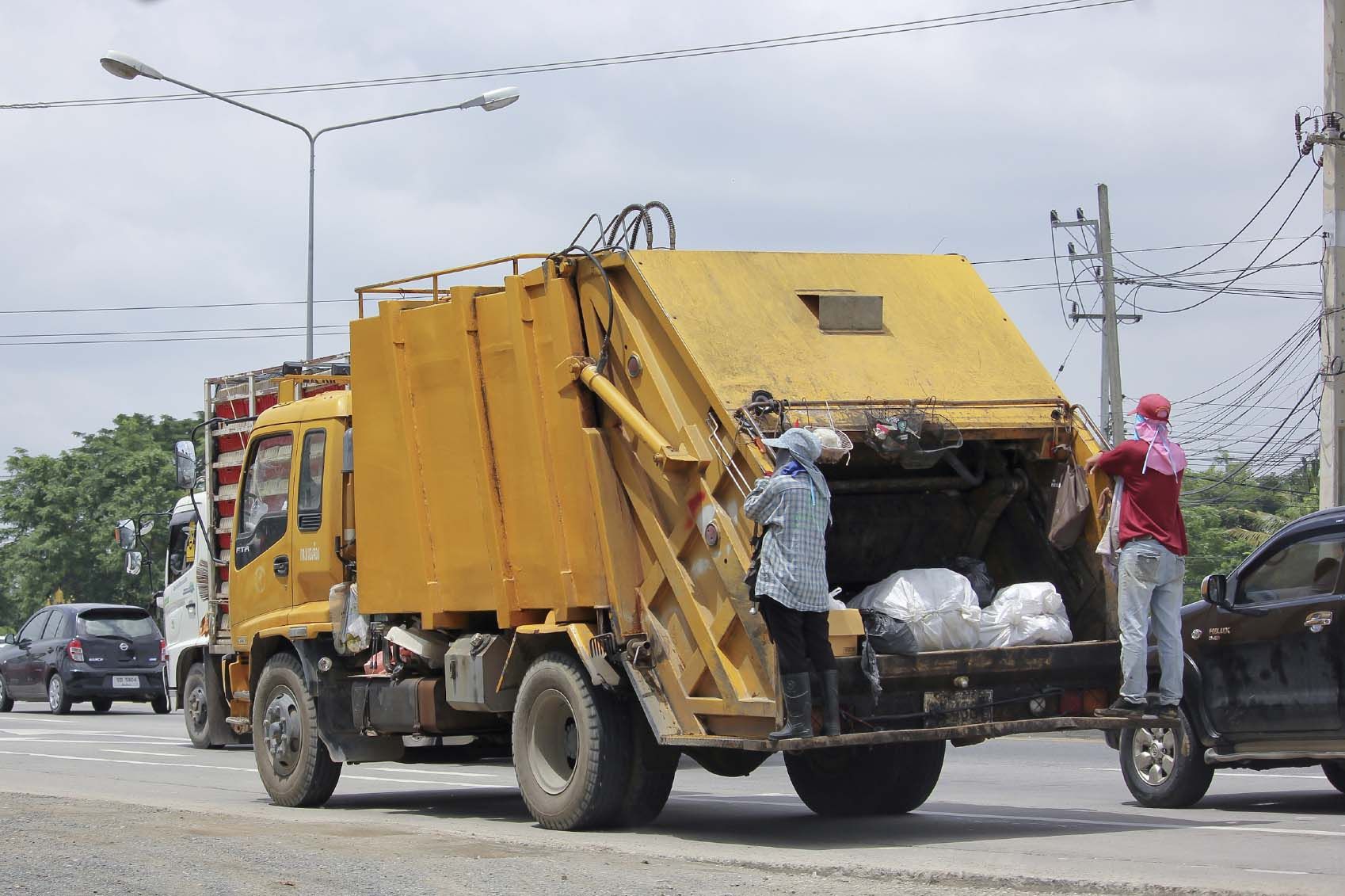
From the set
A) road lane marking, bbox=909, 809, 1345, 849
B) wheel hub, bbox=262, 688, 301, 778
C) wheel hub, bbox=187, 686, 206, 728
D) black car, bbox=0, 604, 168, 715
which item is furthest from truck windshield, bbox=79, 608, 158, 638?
road lane marking, bbox=909, 809, 1345, 849

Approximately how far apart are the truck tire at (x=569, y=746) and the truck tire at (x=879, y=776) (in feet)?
4.96

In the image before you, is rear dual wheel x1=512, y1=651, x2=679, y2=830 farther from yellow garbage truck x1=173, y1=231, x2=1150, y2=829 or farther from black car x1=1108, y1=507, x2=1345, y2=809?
black car x1=1108, y1=507, x2=1345, y2=809

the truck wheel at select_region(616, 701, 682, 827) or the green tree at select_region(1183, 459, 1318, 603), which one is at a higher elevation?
the green tree at select_region(1183, 459, 1318, 603)

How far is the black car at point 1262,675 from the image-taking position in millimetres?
10281

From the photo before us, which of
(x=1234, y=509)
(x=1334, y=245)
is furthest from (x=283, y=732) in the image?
(x=1234, y=509)

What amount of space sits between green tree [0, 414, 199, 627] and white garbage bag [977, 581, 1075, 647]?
43985 millimetres

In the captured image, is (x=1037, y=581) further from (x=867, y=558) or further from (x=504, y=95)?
(x=504, y=95)

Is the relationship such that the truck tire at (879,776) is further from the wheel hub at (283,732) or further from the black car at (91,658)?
the black car at (91,658)

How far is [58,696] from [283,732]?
16.5m

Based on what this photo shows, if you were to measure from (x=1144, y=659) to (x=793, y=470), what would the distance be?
7.16ft

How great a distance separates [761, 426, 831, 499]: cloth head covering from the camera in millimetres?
8406

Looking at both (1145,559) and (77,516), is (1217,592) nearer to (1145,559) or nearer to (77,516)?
(1145,559)

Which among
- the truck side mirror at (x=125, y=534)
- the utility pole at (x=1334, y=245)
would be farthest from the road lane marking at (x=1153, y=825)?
the truck side mirror at (x=125, y=534)

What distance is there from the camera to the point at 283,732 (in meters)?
11.8
